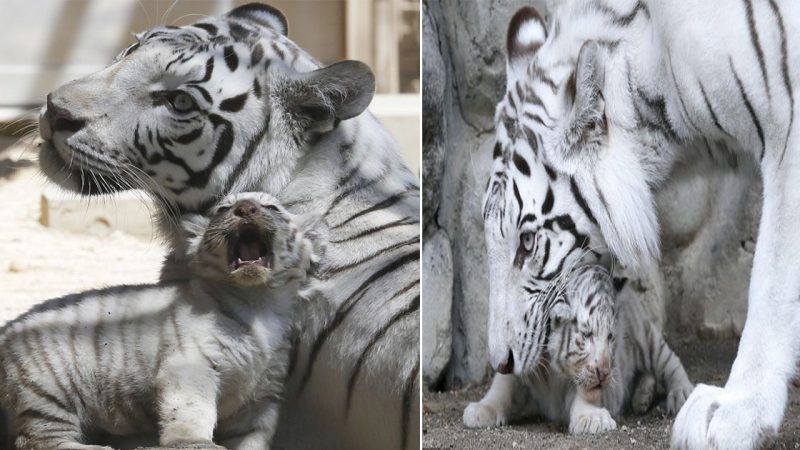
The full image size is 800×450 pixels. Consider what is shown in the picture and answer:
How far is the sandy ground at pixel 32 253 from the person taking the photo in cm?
174

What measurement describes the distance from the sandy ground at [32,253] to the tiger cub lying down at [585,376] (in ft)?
3.92

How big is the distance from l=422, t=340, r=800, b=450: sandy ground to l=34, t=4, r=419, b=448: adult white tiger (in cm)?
59

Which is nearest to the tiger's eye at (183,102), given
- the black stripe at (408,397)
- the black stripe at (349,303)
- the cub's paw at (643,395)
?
the black stripe at (349,303)

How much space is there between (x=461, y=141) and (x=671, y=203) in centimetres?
64

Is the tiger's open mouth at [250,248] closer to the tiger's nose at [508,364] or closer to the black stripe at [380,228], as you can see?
the black stripe at [380,228]

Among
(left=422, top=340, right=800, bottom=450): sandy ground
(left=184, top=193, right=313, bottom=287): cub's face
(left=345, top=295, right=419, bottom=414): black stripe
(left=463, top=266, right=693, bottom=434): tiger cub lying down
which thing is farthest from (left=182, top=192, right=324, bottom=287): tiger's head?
(left=463, top=266, right=693, bottom=434): tiger cub lying down

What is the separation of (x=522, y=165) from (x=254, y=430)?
3.87 ft

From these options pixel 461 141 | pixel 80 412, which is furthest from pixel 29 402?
pixel 461 141

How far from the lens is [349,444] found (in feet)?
6.40

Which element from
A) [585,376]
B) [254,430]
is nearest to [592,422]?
[585,376]

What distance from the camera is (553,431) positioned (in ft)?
8.54

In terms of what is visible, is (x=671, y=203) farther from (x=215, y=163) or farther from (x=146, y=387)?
(x=146, y=387)

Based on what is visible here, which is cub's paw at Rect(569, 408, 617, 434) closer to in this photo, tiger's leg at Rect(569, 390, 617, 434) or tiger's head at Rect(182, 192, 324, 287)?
tiger's leg at Rect(569, 390, 617, 434)

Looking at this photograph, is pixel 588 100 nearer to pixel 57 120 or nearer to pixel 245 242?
pixel 245 242
